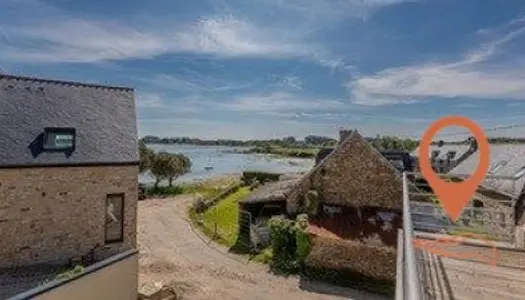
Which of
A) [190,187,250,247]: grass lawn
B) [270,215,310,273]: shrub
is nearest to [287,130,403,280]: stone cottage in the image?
[270,215,310,273]: shrub

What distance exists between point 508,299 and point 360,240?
736 inches

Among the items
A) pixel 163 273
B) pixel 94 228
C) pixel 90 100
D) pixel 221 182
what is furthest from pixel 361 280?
pixel 221 182

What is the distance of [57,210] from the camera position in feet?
52.2

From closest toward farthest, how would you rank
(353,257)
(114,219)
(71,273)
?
(71,273)
(114,219)
(353,257)

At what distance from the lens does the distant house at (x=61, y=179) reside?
14.9m

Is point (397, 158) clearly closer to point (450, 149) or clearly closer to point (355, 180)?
point (450, 149)

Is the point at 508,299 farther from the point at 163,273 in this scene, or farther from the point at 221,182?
the point at 221,182

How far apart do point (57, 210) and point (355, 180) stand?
15968mm

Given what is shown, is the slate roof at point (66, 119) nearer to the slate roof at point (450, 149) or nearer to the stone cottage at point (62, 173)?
the stone cottage at point (62, 173)

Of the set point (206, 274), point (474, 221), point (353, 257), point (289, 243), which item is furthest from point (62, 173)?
point (353, 257)

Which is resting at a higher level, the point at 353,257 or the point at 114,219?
the point at 114,219

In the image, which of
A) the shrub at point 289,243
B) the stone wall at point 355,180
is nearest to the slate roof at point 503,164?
the stone wall at point 355,180

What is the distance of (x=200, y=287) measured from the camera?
2189 cm

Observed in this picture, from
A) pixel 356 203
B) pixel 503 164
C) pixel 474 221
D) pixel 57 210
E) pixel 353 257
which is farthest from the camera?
pixel 503 164
